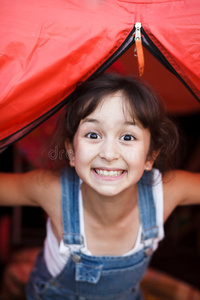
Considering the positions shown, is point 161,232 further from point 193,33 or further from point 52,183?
point 193,33

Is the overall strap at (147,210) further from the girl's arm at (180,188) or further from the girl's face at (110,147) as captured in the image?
the girl's face at (110,147)

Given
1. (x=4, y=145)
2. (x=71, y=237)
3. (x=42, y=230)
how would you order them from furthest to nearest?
(x=42, y=230) → (x=71, y=237) → (x=4, y=145)

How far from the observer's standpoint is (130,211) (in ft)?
4.48

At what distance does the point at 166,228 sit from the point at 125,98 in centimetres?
143

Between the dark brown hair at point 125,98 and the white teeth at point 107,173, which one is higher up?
the dark brown hair at point 125,98

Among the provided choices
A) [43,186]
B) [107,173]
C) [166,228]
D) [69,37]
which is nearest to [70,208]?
[43,186]

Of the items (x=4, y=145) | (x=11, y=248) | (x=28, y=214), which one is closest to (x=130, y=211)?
(x=4, y=145)

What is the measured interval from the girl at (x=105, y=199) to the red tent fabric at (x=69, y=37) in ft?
0.59

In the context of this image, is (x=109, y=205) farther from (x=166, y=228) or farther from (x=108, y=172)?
(x=166, y=228)

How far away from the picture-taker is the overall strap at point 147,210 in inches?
53.4

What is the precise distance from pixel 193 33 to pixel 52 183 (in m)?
0.69

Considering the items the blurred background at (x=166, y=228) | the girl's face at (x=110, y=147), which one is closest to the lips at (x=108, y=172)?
the girl's face at (x=110, y=147)

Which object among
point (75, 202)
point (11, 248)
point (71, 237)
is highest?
point (75, 202)

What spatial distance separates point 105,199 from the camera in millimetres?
1281
